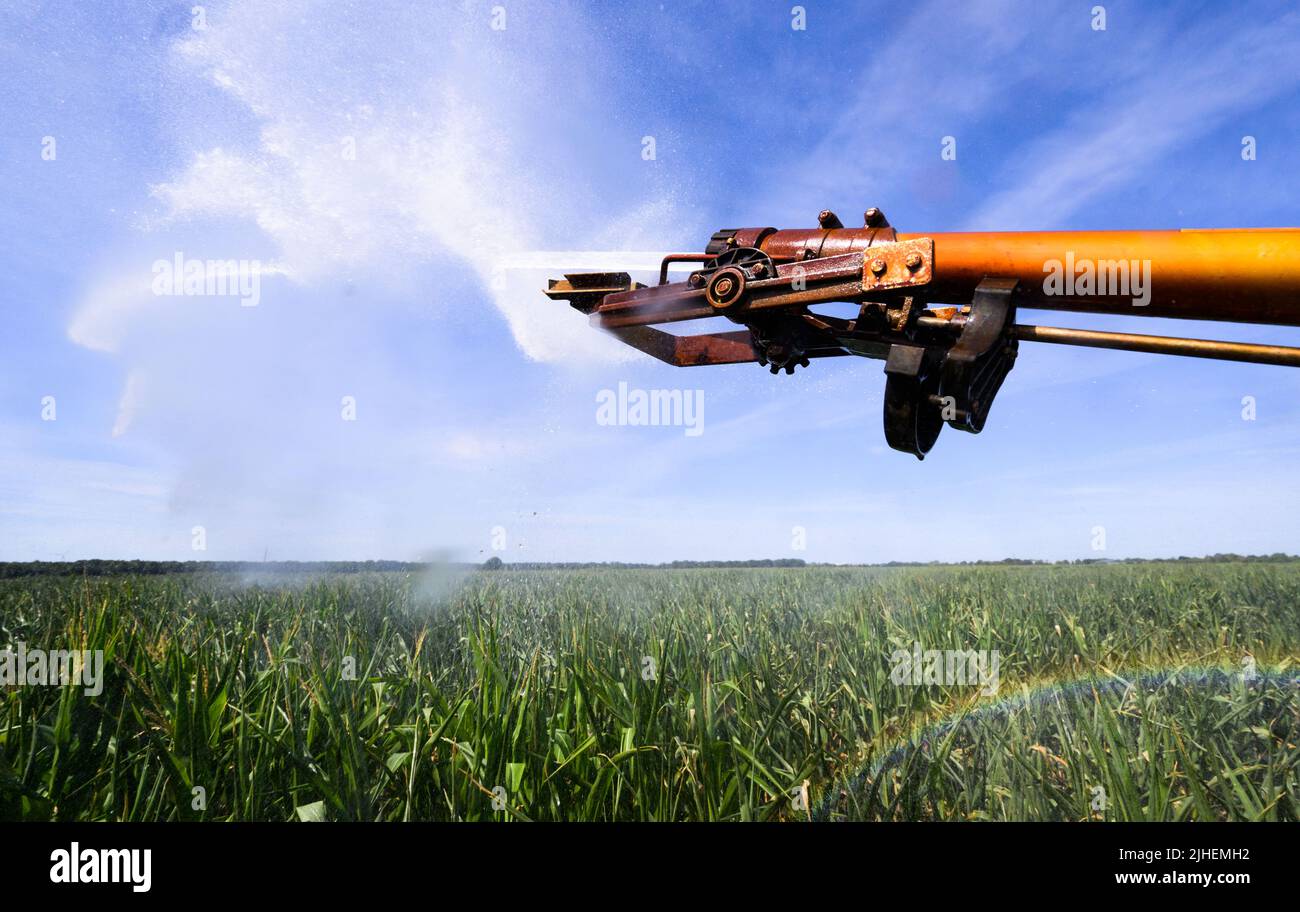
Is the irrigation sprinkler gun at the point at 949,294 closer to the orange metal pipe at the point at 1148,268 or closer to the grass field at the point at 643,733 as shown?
the orange metal pipe at the point at 1148,268

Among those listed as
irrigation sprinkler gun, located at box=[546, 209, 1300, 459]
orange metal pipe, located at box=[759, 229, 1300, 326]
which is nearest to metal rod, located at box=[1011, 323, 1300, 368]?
irrigation sprinkler gun, located at box=[546, 209, 1300, 459]

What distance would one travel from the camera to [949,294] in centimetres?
284

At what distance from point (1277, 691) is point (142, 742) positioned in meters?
6.47

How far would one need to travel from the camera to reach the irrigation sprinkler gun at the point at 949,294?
7.91 feet

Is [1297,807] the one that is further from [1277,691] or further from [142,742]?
[142,742]

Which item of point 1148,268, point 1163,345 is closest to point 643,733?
point 1163,345

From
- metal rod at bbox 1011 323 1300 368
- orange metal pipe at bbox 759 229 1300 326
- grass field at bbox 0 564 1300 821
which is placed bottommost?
grass field at bbox 0 564 1300 821

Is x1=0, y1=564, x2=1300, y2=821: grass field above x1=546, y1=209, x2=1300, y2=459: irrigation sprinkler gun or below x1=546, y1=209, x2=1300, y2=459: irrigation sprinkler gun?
below

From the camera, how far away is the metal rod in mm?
2389

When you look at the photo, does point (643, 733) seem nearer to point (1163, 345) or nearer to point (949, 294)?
point (949, 294)

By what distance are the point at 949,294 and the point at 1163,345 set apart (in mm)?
799

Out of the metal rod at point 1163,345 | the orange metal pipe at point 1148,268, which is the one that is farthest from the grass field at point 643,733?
the orange metal pipe at point 1148,268

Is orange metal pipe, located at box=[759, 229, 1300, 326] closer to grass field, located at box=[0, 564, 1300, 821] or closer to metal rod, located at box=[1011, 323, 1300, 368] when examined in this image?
metal rod, located at box=[1011, 323, 1300, 368]

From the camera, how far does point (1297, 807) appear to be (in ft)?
8.86
